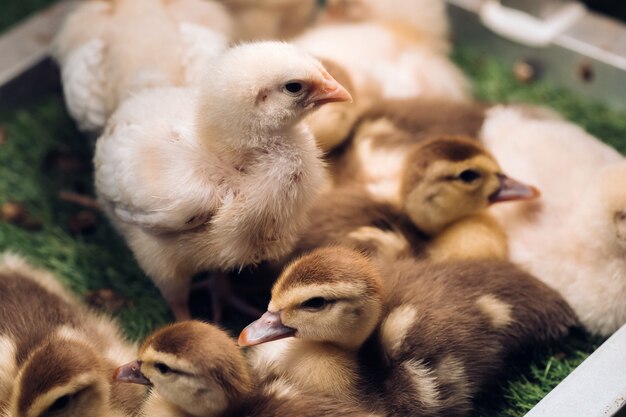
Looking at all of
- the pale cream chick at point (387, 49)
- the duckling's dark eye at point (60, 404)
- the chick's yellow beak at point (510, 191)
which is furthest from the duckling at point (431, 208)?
the duckling's dark eye at point (60, 404)

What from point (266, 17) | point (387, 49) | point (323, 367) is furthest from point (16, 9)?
point (323, 367)

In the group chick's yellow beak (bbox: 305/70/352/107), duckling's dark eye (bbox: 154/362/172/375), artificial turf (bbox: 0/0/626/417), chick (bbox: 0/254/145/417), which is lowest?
artificial turf (bbox: 0/0/626/417)

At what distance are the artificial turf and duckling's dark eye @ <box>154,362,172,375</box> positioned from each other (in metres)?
0.50

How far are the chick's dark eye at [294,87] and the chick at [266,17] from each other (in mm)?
771

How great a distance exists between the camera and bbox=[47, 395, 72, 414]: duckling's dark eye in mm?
1440

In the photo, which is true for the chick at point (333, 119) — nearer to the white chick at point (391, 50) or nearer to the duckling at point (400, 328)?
the white chick at point (391, 50)

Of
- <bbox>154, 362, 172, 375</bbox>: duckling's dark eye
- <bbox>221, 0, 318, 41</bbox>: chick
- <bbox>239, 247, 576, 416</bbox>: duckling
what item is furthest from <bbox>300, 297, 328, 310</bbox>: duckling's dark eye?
<bbox>221, 0, 318, 41</bbox>: chick

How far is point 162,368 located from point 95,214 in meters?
0.90

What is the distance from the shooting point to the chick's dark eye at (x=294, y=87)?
1560mm

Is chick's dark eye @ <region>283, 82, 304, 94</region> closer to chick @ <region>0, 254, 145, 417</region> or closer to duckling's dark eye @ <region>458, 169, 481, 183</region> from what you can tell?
duckling's dark eye @ <region>458, 169, 481, 183</region>

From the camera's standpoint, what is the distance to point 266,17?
2414mm

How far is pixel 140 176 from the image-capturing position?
166 cm

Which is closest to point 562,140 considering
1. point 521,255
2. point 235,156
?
point 521,255

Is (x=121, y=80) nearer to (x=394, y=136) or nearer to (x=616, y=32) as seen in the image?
(x=394, y=136)
